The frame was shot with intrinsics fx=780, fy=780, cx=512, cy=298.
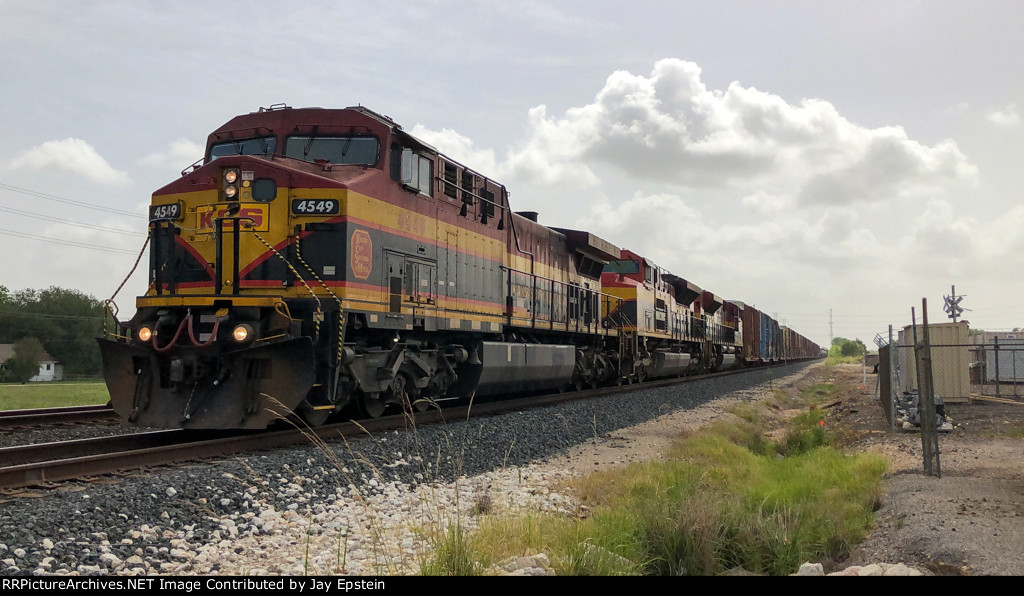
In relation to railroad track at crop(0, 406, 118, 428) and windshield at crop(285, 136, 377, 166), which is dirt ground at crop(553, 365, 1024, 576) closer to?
Answer: windshield at crop(285, 136, 377, 166)

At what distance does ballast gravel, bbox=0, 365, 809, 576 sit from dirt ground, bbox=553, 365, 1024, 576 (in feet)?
6.84

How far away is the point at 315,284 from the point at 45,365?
75.5 m

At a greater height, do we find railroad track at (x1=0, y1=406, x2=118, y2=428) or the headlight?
the headlight

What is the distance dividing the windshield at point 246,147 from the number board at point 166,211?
1026 mm

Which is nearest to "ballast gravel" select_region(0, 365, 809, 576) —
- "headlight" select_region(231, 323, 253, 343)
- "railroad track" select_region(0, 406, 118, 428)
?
"headlight" select_region(231, 323, 253, 343)

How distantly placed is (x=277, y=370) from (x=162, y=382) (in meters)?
1.41

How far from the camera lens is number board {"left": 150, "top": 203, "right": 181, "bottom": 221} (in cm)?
993

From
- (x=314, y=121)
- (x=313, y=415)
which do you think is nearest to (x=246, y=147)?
(x=314, y=121)

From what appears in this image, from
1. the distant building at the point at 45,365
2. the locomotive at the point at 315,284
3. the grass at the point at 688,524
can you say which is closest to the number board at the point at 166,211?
the locomotive at the point at 315,284

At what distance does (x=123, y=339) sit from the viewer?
31.4 ft

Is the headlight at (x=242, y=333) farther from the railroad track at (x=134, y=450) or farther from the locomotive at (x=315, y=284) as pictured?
the railroad track at (x=134, y=450)
